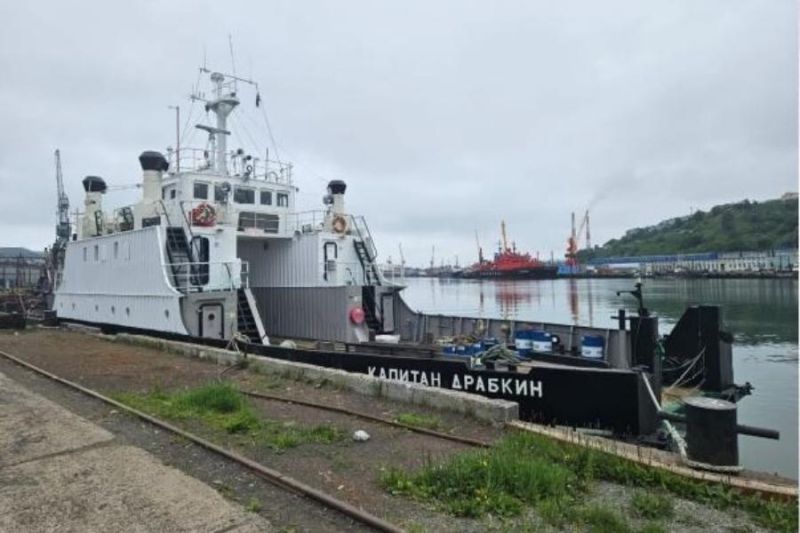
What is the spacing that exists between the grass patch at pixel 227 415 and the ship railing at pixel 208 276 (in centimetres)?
596

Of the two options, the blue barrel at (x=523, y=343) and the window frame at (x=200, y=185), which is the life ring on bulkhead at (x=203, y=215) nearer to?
the window frame at (x=200, y=185)

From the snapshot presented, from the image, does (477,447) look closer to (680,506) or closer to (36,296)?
(680,506)

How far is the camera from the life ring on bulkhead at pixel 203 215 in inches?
594

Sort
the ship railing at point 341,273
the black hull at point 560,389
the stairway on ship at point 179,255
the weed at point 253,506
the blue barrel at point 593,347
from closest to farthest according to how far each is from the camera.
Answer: the weed at point 253,506 < the black hull at point 560,389 < the blue barrel at point 593,347 < the stairway on ship at point 179,255 < the ship railing at point 341,273

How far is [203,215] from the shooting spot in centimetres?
1521

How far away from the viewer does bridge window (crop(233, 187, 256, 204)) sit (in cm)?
1758

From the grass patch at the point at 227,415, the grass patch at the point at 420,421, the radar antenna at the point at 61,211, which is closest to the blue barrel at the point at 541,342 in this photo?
the grass patch at the point at 420,421

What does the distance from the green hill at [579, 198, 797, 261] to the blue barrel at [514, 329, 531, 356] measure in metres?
126

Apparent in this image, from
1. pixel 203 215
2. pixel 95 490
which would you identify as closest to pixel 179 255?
pixel 203 215

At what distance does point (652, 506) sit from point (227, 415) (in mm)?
5322

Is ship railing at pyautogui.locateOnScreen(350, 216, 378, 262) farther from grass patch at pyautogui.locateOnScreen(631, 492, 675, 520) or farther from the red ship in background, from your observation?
the red ship in background

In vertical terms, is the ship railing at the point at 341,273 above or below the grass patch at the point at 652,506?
above

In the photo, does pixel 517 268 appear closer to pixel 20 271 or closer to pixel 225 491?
pixel 20 271

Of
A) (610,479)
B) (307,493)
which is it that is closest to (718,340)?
(610,479)
